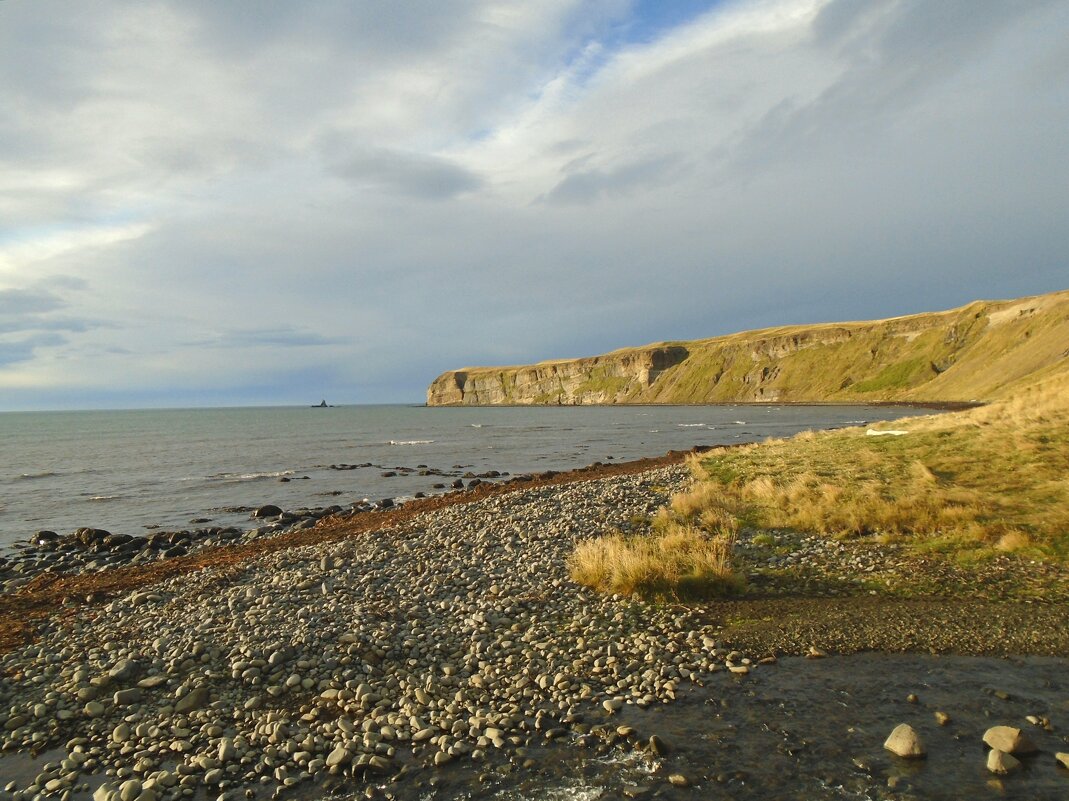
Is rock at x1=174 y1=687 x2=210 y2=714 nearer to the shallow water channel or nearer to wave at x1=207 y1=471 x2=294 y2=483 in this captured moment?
the shallow water channel

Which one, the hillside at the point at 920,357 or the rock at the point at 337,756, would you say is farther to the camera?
the hillside at the point at 920,357

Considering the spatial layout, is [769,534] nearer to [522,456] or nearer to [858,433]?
[858,433]

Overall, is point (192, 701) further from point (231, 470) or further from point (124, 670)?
point (231, 470)

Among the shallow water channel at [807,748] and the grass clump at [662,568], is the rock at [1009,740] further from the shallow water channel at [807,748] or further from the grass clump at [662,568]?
the grass clump at [662,568]

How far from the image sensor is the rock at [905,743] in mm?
6574

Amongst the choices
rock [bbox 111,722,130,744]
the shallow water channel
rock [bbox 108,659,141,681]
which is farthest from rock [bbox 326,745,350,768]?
rock [bbox 108,659,141,681]

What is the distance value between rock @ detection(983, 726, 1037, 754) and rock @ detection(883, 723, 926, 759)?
695mm

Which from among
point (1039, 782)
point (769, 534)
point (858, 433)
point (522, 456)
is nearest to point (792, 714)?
point (1039, 782)

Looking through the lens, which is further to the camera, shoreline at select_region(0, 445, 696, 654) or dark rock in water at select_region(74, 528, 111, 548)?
dark rock in water at select_region(74, 528, 111, 548)

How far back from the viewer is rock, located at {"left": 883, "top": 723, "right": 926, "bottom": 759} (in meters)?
6.57

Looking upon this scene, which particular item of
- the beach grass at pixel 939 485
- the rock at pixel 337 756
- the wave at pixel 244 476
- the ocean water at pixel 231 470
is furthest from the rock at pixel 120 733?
the wave at pixel 244 476

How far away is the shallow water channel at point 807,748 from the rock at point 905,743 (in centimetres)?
10

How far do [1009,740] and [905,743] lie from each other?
3.40ft

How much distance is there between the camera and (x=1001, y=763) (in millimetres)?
6211
